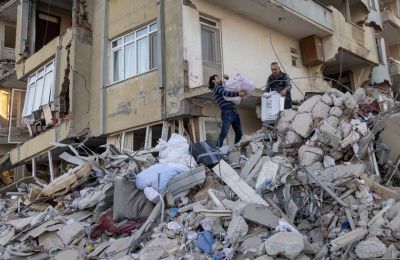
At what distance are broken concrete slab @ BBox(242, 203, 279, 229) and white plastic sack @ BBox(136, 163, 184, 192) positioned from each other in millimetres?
2106

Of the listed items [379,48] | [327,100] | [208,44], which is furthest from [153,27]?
[379,48]

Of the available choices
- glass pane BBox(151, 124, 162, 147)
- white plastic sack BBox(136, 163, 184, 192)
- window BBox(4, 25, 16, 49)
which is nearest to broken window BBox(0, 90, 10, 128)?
window BBox(4, 25, 16, 49)

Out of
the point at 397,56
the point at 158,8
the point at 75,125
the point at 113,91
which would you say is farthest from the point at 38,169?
the point at 397,56

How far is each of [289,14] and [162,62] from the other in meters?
4.45

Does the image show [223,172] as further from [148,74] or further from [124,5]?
[124,5]

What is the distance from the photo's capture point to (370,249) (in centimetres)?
501

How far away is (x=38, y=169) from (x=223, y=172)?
13.8 metres

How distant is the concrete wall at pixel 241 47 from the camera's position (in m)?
11.6

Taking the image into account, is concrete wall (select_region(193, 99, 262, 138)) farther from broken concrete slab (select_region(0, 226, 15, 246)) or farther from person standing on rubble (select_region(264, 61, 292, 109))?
broken concrete slab (select_region(0, 226, 15, 246))

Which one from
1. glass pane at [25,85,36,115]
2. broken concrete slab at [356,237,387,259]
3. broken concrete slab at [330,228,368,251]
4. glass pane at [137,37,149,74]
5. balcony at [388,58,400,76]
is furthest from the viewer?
balcony at [388,58,400,76]

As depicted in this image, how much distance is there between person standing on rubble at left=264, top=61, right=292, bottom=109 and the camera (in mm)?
10266

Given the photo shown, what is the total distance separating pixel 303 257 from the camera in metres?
5.17

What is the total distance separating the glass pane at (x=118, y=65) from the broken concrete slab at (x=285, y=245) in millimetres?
9246

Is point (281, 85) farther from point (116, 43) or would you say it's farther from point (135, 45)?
point (116, 43)
